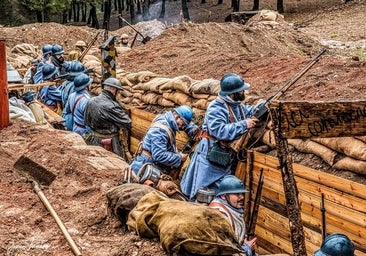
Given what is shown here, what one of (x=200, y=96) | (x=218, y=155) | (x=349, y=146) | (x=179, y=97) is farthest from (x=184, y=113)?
(x=179, y=97)

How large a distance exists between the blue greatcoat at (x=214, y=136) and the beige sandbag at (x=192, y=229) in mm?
Result: 1781

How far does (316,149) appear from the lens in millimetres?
5930

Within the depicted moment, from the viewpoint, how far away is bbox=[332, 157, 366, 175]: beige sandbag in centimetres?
534

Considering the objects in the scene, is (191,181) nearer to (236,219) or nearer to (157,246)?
(236,219)

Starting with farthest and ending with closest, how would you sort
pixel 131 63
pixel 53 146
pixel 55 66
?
pixel 131 63 → pixel 55 66 → pixel 53 146

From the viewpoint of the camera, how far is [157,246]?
4.12 metres

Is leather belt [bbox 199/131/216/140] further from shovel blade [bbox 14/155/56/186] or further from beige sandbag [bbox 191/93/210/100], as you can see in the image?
beige sandbag [bbox 191/93/210/100]

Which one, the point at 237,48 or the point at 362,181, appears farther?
the point at 237,48

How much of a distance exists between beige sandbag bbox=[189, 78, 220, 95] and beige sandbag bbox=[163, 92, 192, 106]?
0.15m

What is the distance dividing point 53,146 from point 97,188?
1472 mm

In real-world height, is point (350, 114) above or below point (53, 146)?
above

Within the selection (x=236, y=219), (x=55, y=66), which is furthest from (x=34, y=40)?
(x=236, y=219)

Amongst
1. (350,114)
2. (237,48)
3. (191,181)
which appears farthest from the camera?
(237,48)

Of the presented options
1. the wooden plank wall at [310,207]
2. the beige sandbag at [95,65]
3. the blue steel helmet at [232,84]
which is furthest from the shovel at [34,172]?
the beige sandbag at [95,65]
